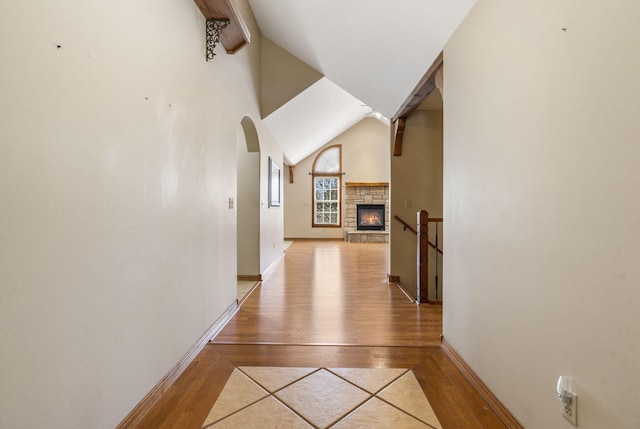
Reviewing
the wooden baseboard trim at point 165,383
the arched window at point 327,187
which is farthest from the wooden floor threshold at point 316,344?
the arched window at point 327,187

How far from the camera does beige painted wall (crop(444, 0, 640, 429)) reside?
0.88 meters

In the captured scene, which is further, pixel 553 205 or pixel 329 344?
pixel 329 344

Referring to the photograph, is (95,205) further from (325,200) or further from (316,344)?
(325,200)

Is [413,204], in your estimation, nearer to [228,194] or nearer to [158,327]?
[228,194]

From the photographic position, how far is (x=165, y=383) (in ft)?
5.57

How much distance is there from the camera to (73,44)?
108 cm

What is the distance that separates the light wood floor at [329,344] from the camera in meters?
1.58

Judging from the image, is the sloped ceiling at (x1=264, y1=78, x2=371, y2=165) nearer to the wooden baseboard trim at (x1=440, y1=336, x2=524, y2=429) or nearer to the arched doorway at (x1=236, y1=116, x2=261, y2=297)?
the arched doorway at (x1=236, y1=116, x2=261, y2=297)

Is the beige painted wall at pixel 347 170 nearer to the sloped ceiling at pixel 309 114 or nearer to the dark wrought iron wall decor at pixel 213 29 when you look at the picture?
the sloped ceiling at pixel 309 114

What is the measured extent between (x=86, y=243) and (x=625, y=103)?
1687mm

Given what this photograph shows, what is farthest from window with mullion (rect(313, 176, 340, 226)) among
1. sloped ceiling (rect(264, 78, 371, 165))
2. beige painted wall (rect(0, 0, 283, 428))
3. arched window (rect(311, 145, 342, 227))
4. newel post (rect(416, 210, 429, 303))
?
beige painted wall (rect(0, 0, 283, 428))

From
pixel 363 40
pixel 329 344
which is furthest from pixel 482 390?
pixel 363 40

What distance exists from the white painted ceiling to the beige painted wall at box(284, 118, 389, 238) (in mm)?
4965

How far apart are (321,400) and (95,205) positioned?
52.7 inches
